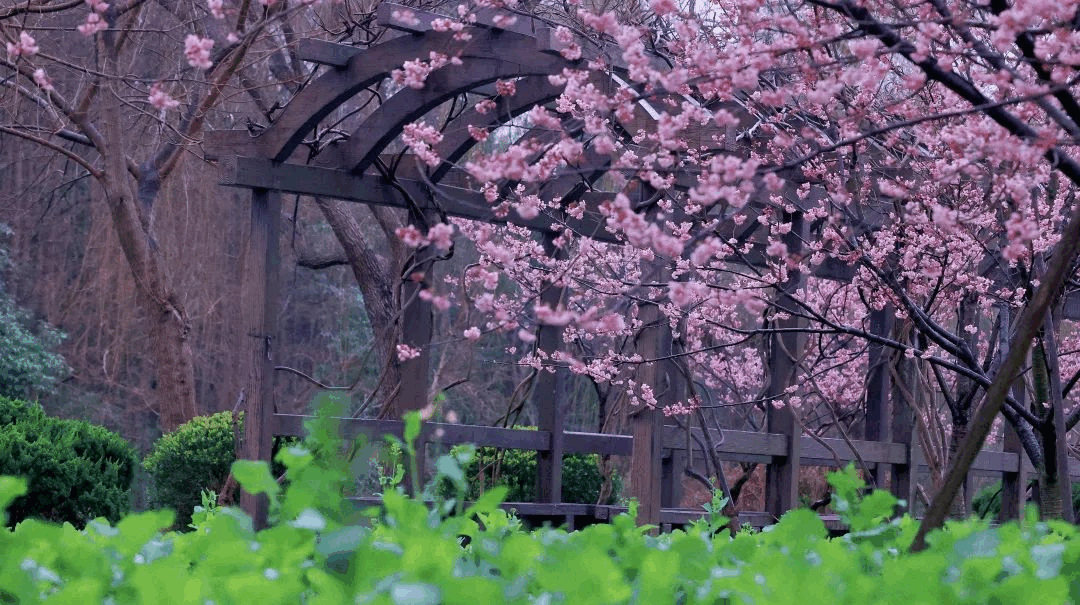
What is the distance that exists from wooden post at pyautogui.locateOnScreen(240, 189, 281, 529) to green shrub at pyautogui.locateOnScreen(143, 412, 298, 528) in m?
2.43

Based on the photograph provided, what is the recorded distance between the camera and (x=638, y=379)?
611cm

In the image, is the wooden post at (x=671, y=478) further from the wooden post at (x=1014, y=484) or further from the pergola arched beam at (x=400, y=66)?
the pergola arched beam at (x=400, y=66)

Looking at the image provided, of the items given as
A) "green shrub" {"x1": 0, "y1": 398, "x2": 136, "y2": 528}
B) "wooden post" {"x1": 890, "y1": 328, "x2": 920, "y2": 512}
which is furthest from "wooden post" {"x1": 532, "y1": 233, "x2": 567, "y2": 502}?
"green shrub" {"x1": 0, "y1": 398, "x2": 136, "y2": 528}

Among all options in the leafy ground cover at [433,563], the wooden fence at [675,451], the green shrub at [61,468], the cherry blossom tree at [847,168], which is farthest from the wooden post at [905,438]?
the leafy ground cover at [433,563]

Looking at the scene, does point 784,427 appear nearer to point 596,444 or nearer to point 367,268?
point 596,444

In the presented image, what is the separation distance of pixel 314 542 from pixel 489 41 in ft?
14.9

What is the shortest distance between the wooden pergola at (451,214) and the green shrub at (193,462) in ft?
7.82

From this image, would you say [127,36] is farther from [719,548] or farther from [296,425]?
[719,548]

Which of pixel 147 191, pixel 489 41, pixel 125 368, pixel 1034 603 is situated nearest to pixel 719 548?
pixel 1034 603

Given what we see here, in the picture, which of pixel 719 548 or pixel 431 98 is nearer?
pixel 719 548

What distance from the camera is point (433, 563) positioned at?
1.04 metres

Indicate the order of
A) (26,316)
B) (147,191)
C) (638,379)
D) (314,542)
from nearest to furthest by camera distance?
(314,542)
(638,379)
(147,191)
(26,316)

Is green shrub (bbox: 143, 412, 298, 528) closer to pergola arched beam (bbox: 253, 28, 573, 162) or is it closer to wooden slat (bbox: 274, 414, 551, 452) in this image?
wooden slat (bbox: 274, 414, 551, 452)

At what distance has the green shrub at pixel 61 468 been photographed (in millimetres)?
7812
